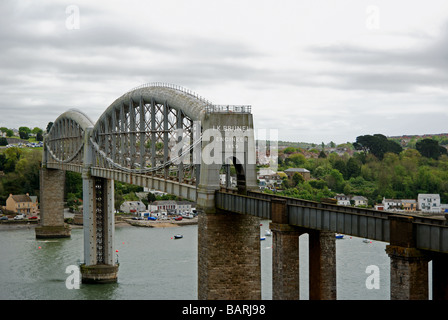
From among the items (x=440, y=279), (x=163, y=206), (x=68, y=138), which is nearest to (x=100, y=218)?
(x=68, y=138)

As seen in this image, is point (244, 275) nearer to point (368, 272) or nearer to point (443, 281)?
point (443, 281)

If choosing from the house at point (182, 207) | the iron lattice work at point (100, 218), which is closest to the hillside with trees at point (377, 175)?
the house at point (182, 207)

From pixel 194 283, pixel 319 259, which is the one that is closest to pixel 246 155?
pixel 319 259

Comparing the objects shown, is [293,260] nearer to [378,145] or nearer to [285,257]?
[285,257]

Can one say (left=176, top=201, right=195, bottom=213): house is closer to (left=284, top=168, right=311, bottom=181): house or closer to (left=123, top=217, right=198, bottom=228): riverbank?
(left=123, top=217, right=198, bottom=228): riverbank

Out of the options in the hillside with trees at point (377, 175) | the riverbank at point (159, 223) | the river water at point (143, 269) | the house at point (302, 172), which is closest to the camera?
the river water at point (143, 269)

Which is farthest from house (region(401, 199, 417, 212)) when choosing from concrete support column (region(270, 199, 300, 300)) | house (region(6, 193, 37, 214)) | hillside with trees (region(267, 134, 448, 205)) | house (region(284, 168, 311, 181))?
concrete support column (region(270, 199, 300, 300))

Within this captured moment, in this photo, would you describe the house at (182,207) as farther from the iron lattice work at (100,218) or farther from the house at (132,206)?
the iron lattice work at (100,218)
